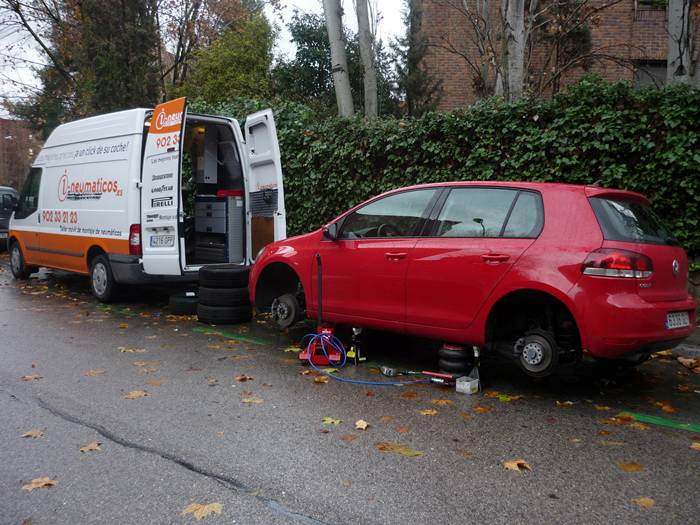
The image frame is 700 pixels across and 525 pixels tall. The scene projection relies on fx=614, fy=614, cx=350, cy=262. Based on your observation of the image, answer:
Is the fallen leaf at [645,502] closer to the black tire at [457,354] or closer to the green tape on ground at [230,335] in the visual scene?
the black tire at [457,354]

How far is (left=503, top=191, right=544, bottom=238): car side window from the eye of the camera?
4.95 metres

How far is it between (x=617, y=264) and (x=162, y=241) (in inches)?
227

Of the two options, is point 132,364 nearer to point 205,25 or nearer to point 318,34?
point 318,34

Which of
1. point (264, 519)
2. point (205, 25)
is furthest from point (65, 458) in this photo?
point (205, 25)

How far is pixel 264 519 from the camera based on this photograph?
10.0ft

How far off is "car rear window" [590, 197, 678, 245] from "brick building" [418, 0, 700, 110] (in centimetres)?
1202

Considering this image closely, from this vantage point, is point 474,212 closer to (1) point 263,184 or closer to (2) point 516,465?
(2) point 516,465

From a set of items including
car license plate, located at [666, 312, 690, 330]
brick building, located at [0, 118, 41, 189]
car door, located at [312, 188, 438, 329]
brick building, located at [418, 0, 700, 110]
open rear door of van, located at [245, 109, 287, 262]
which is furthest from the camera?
brick building, located at [0, 118, 41, 189]

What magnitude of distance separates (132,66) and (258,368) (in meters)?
15.4

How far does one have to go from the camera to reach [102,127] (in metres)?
9.04

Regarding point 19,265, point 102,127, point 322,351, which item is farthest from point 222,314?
point 19,265

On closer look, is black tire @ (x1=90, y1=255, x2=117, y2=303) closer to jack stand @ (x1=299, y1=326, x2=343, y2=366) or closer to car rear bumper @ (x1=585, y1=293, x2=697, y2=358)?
jack stand @ (x1=299, y1=326, x2=343, y2=366)

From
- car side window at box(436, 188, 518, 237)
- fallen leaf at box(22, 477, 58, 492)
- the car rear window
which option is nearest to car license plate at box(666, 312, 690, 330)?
the car rear window

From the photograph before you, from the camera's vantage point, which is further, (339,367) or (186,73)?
(186,73)
